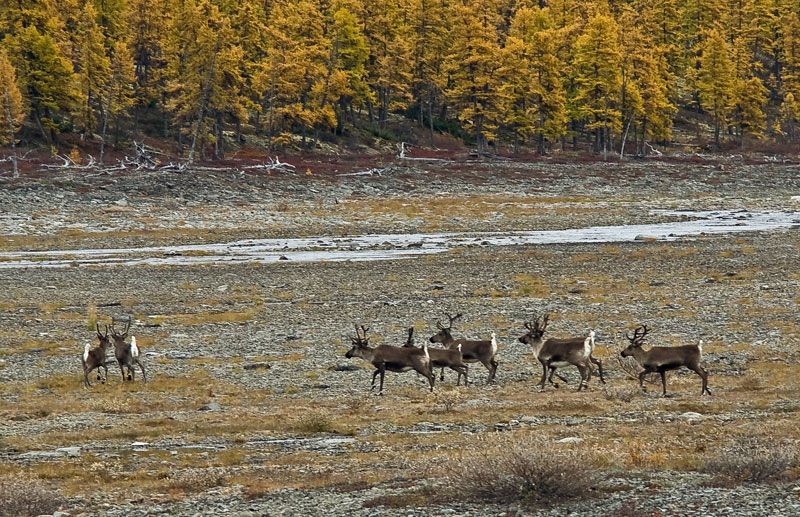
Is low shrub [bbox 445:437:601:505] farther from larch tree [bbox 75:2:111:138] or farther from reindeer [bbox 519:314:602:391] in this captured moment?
larch tree [bbox 75:2:111:138]

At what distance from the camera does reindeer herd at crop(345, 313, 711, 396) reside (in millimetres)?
18453

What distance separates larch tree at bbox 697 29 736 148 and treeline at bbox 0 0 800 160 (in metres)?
0.17

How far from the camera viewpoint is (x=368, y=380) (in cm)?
2131

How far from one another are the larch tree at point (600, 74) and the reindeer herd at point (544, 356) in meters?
70.7

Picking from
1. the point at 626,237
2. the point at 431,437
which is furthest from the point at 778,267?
the point at 431,437

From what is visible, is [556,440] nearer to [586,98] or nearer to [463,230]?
[463,230]

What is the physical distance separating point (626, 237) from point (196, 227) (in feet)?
70.2

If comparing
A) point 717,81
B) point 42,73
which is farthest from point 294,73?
point 717,81

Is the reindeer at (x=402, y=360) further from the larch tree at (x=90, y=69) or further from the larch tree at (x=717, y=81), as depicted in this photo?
the larch tree at (x=717, y=81)

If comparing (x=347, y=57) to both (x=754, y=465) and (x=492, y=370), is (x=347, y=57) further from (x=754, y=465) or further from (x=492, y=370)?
(x=754, y=465)

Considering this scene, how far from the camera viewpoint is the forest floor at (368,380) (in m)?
12.0

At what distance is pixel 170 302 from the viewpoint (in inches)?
1293

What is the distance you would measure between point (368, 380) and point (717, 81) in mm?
85778

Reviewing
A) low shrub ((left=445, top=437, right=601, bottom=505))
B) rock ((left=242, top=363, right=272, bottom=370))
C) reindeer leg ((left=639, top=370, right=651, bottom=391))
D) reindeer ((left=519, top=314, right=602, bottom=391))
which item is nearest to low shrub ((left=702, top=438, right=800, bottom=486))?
low shrub ((left=445, top=437, right=601, bottom=505))
